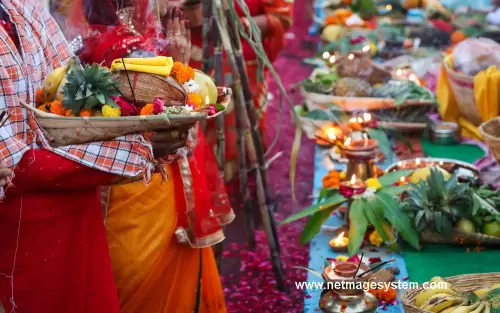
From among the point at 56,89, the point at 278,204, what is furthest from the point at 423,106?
the point at 56,89

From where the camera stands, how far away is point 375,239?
13.2ft

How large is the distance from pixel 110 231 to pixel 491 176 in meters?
2.56

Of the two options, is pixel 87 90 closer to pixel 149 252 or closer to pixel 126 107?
pixel 126 107

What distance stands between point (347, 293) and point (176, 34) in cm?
124

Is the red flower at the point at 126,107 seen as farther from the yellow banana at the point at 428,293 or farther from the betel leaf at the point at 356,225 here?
the betel leaf at the point at 356,225

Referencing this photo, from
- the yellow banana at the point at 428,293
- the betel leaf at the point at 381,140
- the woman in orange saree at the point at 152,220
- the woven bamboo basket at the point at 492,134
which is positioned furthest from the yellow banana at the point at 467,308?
the betel leaf at the point at 381,140

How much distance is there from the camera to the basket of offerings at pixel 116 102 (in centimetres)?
226

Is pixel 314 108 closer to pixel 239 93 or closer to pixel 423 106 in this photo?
pixel 423 106

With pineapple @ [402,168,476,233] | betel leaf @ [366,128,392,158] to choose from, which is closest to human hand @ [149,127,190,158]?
pineapple @ [402,168,476,233]

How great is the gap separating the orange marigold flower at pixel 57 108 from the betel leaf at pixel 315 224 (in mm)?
2046

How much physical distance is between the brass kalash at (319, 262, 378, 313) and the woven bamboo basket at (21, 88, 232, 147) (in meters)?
1.07

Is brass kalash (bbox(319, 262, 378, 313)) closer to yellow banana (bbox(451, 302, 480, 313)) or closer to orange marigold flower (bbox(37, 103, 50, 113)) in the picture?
yellow banana (bbox(451, 302, 480, 313))

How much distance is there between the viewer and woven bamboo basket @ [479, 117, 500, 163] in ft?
13.3

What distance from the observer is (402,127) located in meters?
5.84
